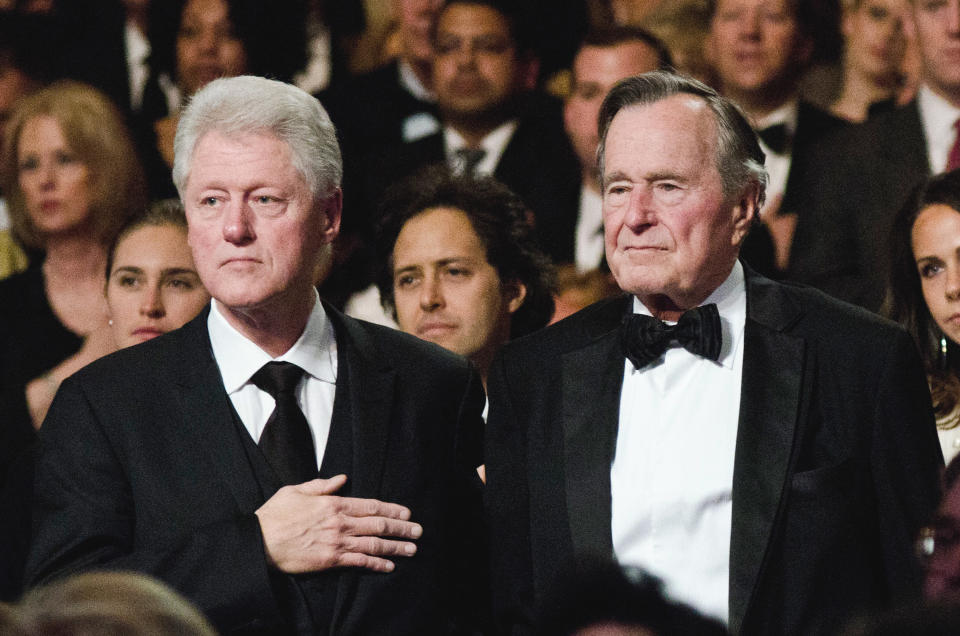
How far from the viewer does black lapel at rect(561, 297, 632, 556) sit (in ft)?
8.63

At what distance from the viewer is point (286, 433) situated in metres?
2.70

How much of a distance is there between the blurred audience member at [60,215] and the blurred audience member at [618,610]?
11.2 feet

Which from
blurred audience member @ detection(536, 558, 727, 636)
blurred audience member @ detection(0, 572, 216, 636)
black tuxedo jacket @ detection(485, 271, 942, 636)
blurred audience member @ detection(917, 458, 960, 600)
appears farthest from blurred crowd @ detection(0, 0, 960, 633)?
blurred audience member @ detection(0, 572, 216, 636)

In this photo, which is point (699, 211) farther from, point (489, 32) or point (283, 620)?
point (489, 32)

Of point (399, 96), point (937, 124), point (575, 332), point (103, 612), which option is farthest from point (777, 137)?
point (103, 612)

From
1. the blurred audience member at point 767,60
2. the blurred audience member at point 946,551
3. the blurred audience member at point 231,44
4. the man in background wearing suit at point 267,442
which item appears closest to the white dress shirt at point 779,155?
the blurred audience member at point 767,60

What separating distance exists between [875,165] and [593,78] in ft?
3.31

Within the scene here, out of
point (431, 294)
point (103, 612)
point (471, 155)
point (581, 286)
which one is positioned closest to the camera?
point (103, 612)

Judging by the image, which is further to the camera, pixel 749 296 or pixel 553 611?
pixel 749 296

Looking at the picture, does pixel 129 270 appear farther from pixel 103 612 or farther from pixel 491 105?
pixel 103 612

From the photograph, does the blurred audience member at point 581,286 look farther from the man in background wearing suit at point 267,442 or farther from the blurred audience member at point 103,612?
the blurred audience member at point 103,612

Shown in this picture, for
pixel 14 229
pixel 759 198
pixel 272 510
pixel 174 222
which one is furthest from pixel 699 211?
pixel 14 229

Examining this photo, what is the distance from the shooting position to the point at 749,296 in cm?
279

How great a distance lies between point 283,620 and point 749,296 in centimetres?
112
